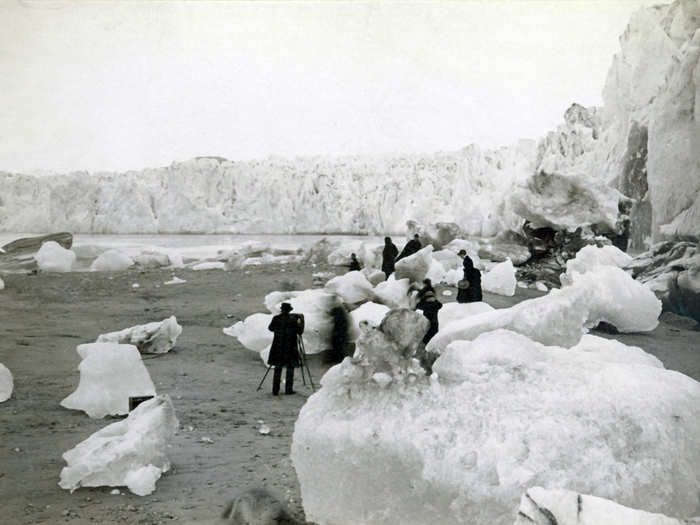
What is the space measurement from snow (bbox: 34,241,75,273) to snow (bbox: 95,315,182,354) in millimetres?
4247

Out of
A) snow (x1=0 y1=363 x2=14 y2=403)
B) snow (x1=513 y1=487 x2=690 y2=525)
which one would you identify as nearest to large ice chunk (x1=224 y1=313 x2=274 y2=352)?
snow (x1=0 y1=363 x2=14 y2=403)

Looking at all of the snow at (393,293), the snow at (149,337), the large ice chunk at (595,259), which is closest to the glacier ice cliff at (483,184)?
the large ice chunk at (595,259)

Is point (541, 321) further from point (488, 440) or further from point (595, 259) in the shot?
point (595, 259)

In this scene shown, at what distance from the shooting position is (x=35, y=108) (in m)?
4.41

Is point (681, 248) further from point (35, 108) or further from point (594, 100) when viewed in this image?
point (35, 108)

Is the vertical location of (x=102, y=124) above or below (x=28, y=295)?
above

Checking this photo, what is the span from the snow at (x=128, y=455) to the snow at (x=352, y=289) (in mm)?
3498

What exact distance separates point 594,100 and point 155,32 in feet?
12.7

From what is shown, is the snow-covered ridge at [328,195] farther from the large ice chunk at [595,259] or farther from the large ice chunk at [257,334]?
the large ice chunk at [257,334]

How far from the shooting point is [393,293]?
6.03 meters

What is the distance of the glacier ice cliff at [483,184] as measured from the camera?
6.72 m

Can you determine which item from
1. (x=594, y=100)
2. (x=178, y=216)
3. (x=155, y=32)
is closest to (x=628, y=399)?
(x=155, y=32)

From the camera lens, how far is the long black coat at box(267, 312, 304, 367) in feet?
12.6

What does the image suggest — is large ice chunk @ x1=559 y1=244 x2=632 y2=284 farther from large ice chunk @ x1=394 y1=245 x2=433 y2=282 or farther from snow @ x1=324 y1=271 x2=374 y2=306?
snow @ x1=324 y1=271 x2=374 y2=306
